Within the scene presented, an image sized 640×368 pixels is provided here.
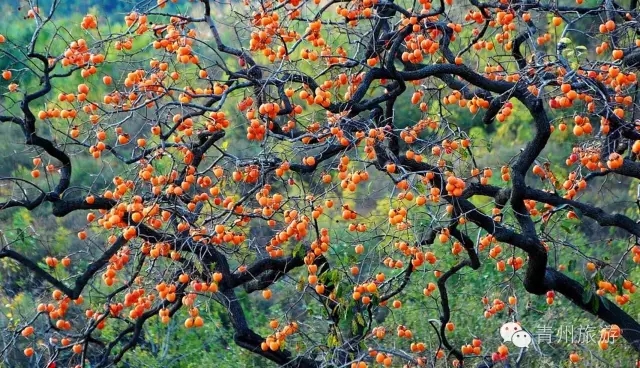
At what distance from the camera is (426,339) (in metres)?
6.90

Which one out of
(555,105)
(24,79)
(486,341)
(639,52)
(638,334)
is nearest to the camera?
(555,105)

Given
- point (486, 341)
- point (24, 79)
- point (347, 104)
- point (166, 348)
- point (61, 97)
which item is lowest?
point (486, 341)

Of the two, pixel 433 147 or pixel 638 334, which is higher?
pixel 433 147

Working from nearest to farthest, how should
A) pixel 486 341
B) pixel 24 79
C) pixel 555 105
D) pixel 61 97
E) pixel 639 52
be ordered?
pixel 555 105 < pixel 61 97 < pixel 639 52 < pixel 486 341 < pixel 24 79

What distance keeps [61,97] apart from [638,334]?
2917 millimetres

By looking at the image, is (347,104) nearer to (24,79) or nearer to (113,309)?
(113,309)

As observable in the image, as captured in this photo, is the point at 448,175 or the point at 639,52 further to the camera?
the point at 639,52

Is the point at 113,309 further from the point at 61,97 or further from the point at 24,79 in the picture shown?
the point at 24,79

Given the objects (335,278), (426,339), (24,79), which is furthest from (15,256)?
(24,79)

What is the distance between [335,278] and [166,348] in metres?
3.33

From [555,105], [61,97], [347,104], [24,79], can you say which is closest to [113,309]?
[61,97]

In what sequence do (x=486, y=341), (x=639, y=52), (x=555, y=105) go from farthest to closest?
(x=486, y=341) < (x=639, y=52) < (x=555, y=105)

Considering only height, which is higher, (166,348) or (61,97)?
(61,97)

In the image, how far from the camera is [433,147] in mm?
4324
